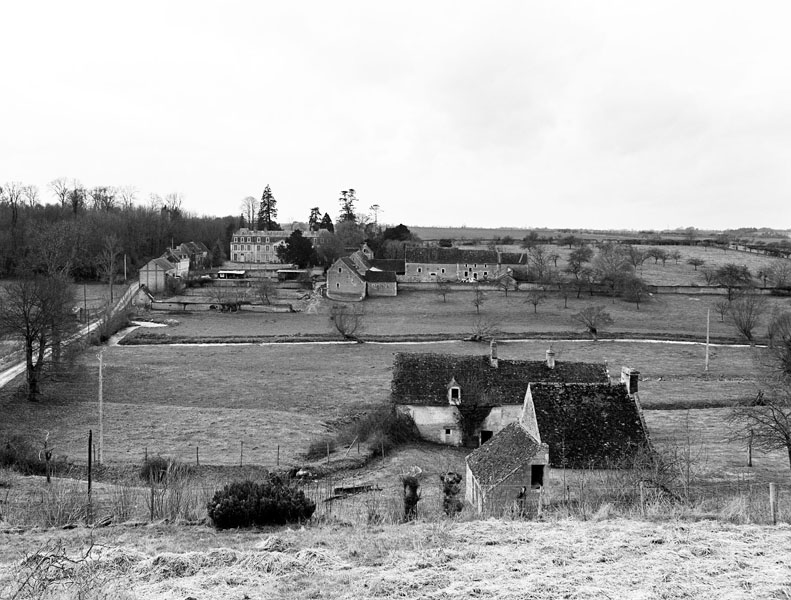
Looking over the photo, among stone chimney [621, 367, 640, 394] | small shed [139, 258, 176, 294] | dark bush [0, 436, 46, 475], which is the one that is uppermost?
small shed [139, 258, 176, 294]

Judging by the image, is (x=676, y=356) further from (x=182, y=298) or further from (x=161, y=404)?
(x=182, y=298)

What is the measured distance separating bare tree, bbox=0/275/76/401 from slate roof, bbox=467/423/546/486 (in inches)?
1044

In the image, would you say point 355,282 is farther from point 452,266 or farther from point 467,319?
point 452,266

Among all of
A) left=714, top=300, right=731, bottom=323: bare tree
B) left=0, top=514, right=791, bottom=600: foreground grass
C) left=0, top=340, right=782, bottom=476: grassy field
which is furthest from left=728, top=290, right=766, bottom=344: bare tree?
left=0, top=514, right=791, bottom=600: foreground grass

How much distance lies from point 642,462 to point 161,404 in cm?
2630

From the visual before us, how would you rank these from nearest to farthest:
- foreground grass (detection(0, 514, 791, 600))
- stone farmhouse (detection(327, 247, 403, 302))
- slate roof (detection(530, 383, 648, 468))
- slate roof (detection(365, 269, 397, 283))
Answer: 1. foreground grass (detection(0, 514, 791, 600))
2. slate roof (detection(530, 383, 648, 468))
3. stone farmhouse (detection(327, 247, 403, 302))
4. slate roof (detection(365, 269, 397, 283))

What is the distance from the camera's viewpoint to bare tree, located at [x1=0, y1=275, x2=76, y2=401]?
121 feet

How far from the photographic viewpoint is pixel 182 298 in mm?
76875

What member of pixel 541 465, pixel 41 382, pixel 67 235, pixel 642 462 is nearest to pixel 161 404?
pixel 41 382

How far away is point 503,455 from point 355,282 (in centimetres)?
5912

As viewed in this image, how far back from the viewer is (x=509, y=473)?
19.9m

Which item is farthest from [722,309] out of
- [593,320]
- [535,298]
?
[535,298]

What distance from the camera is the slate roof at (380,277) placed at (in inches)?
3214

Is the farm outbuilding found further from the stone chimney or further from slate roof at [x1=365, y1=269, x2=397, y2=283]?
slate roof at [x1=365, y1=269, x2=397, y2=283]
